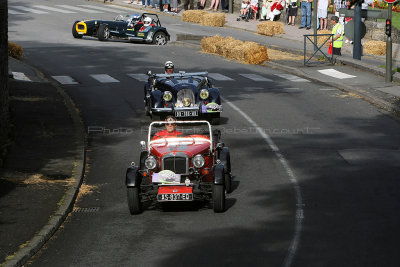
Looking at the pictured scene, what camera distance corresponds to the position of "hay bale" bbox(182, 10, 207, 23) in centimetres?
5556

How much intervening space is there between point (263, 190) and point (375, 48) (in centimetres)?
2460

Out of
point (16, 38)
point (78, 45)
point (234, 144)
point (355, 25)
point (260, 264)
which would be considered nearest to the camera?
point (260, 264)

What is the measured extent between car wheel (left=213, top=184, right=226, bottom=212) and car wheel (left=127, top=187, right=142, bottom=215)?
1.37 metres

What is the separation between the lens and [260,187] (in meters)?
16.8

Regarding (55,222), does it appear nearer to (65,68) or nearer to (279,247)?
(279,247)

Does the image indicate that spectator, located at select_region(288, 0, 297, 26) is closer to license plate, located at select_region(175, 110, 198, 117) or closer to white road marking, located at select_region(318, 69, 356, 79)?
white road marking, located at select_region(318, 69, 356, 79)

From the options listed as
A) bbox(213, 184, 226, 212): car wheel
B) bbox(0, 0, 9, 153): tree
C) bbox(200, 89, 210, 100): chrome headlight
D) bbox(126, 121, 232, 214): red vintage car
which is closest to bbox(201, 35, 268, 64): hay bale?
bbox(200, 89, 210, 100): chrome headlight

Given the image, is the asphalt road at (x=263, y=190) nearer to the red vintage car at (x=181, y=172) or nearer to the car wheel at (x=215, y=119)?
the car wheel at (x=215, y=119)

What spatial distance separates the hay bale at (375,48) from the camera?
39.4m

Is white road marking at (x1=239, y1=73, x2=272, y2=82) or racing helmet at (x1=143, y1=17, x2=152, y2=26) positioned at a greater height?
racing helmet at (x1=143, y1=17, x2=152, y2=26)

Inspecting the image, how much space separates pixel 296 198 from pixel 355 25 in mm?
21108

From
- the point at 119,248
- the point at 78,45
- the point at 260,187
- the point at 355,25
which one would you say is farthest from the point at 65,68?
the point at 119,248

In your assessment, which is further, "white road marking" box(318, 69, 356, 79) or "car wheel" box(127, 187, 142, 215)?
"white road marking" box(318, 69, 356, 79)

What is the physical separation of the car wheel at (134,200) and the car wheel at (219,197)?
54.1 inches
